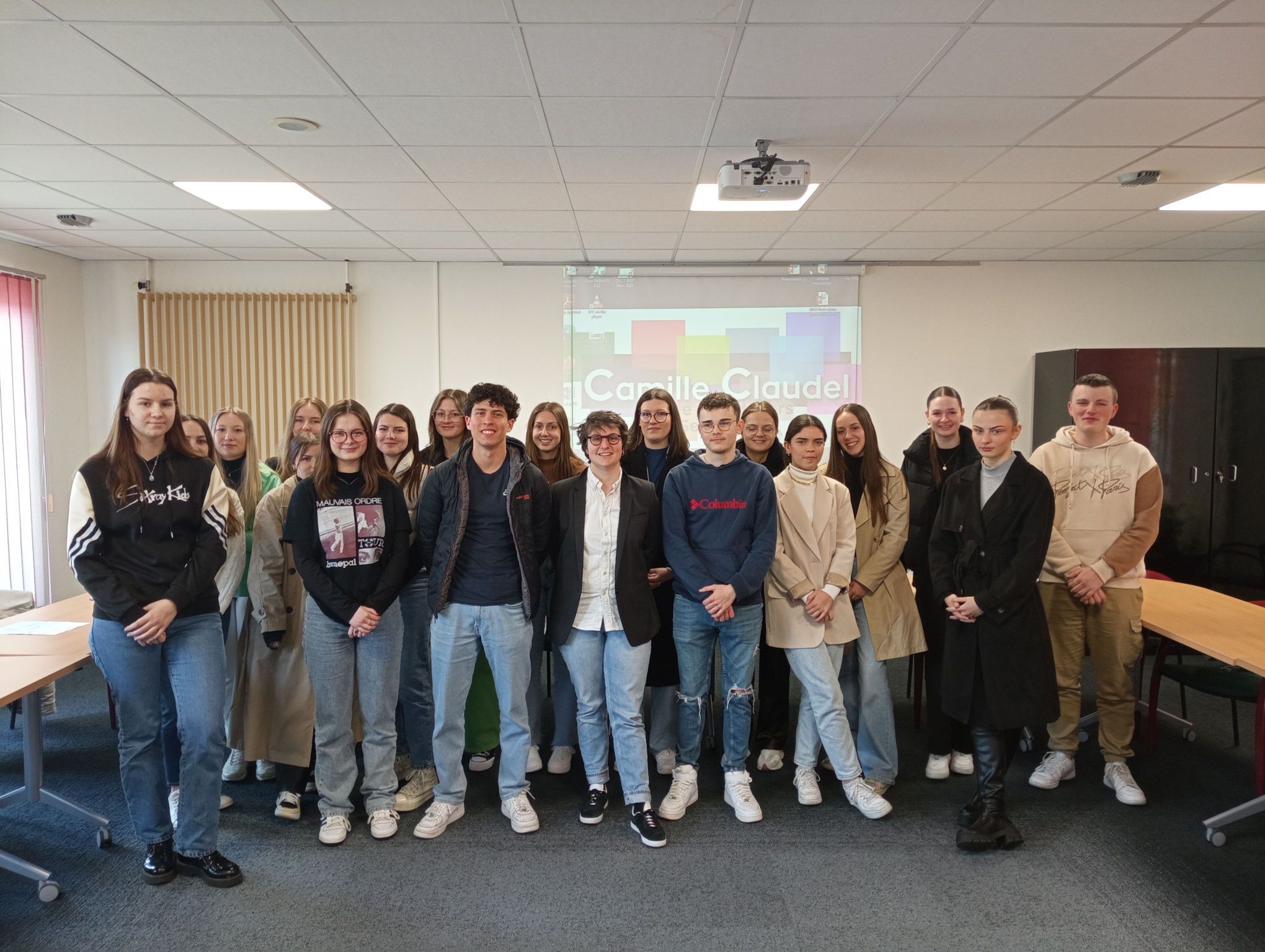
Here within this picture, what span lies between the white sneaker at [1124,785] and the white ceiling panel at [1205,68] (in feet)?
8.86

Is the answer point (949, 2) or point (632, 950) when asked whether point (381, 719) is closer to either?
point (632, 950)

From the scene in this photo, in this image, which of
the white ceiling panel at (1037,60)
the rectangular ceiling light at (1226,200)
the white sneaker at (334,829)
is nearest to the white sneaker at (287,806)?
the white sneaker at (334,829)

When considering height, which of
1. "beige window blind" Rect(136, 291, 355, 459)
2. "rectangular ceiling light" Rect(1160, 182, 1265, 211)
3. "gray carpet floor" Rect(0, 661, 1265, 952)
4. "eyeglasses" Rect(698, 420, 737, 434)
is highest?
"rectangular ceiling light" Rect(1160, 182, 1265, 211)

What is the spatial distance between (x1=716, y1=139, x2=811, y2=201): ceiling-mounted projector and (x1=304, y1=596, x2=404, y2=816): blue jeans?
2.44 metres

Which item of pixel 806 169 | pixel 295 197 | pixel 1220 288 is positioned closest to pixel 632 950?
pixel 806 169

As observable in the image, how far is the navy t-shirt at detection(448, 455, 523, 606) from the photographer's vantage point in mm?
2773

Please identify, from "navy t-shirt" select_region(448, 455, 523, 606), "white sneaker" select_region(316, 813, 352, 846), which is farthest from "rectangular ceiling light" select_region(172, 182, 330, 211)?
"white sneaker" select_region(316, 813, 352, 846)

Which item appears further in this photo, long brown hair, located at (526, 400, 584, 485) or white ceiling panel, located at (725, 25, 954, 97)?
long brown hair, located at (526, 400, 584, 485)

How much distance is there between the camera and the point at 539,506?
2887mm

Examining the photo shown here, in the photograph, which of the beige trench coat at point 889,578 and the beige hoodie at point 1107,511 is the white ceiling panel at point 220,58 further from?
the beige hoodie at point 1107,511

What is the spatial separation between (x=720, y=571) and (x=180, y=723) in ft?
6.25

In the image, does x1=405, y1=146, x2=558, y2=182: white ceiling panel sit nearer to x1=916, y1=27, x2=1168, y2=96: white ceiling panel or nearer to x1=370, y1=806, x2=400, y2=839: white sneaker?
x1=916, y1=27, x2=1168, y2=96: white ceiling panel

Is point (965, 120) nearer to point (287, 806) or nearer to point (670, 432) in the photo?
point (670, 432)

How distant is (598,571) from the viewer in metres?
2.87
